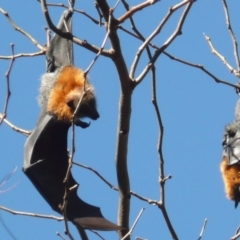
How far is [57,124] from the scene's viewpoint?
8.17m

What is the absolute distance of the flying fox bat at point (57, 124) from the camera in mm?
7770

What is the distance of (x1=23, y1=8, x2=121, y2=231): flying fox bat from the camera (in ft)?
25.5

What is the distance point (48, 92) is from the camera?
26.8 feet

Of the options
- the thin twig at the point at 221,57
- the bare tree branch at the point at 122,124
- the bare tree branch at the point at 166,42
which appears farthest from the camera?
the thin twig at the point at 221,57

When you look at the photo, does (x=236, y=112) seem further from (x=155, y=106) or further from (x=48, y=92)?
(x=155, y=106)

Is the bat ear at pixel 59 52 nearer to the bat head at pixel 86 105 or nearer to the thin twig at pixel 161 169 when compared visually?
the bat head at pixel 86 105

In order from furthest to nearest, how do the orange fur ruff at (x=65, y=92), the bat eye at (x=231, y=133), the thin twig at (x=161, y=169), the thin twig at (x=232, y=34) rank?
the bat eye at (x=231, y=133) → the orange fur ruff at (x=65, y=92) → the thin twig at (x=232, y=34) → the thin twig at (x=161, y=169)

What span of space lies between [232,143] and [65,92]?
99.7 inches

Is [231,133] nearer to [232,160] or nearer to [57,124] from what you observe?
[232,160]

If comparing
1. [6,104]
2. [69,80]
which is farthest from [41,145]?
[6,104]

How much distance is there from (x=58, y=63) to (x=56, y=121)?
2.68 ft

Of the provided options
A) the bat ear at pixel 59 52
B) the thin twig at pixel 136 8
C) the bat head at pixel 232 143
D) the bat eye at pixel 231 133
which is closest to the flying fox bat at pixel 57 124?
the bat ear at pixel 59 52

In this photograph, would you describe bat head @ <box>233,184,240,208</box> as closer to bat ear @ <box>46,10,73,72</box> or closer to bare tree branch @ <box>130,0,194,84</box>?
bat ear @ <box>46,10,73,72</box>

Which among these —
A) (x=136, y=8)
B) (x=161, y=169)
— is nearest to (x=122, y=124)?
(x=161, y=169)
